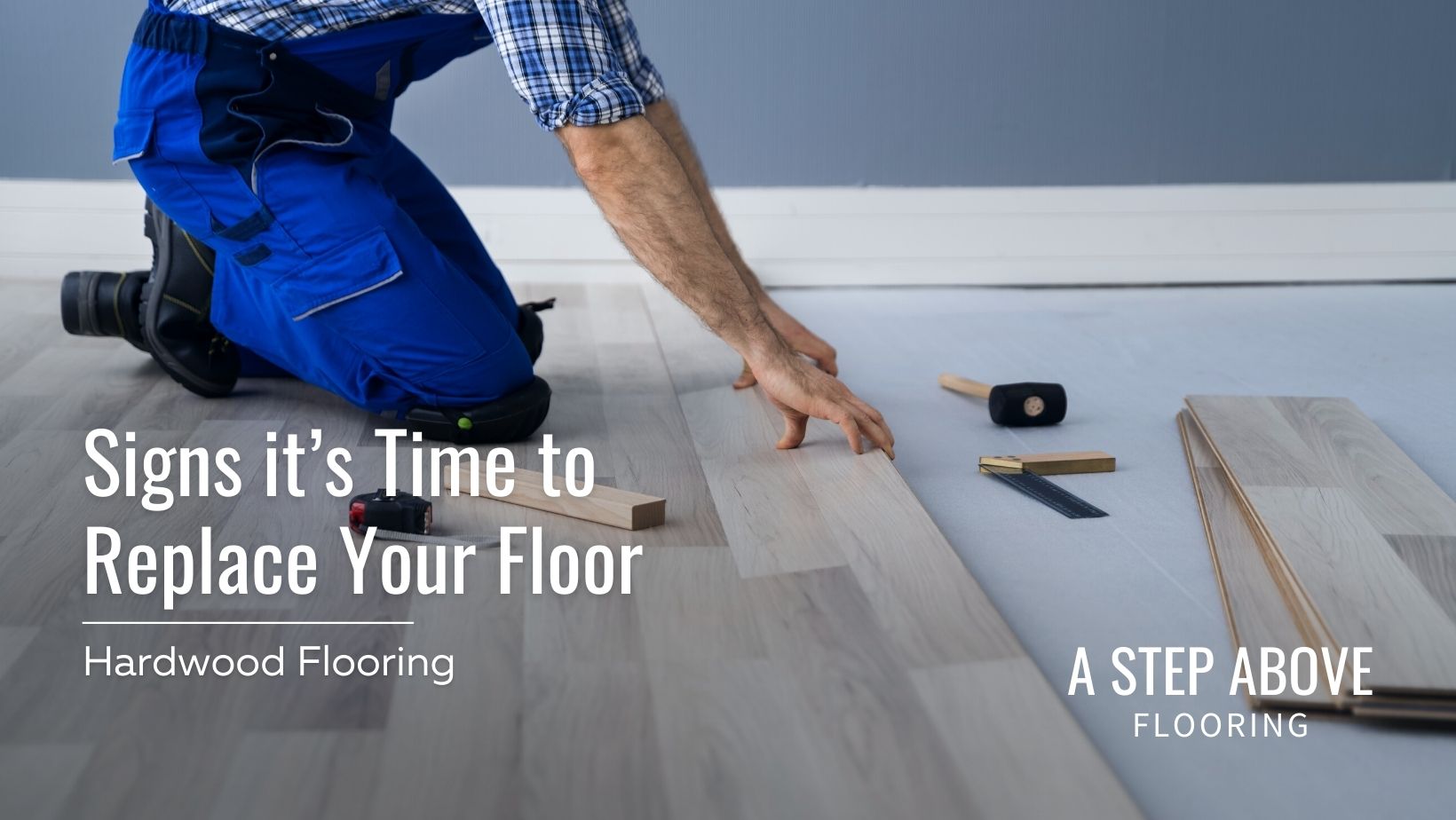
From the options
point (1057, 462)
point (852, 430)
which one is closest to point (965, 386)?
point (1057, 462)

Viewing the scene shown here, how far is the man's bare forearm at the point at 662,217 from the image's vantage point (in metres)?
1.90

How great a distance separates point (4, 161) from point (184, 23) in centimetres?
202

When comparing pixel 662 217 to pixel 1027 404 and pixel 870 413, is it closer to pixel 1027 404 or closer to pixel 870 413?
pixel 870 413

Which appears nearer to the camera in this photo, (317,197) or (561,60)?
(561,60)

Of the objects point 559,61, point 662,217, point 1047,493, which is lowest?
point 1047,493

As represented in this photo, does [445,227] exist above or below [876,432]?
below

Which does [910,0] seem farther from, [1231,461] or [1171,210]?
[1231,461]

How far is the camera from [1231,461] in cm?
213

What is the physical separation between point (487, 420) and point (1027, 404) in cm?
104

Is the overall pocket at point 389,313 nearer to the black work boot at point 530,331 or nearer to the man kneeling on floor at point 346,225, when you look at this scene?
the man kneeling on floor at point 346,225

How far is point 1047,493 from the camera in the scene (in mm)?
2098

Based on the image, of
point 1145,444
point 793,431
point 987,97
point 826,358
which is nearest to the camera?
point 793,431

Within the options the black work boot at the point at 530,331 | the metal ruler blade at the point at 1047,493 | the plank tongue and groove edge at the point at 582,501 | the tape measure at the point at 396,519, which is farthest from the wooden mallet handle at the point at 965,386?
the tape measure at the point at 396,519

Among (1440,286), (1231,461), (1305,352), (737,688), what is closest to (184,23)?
(737,688)
